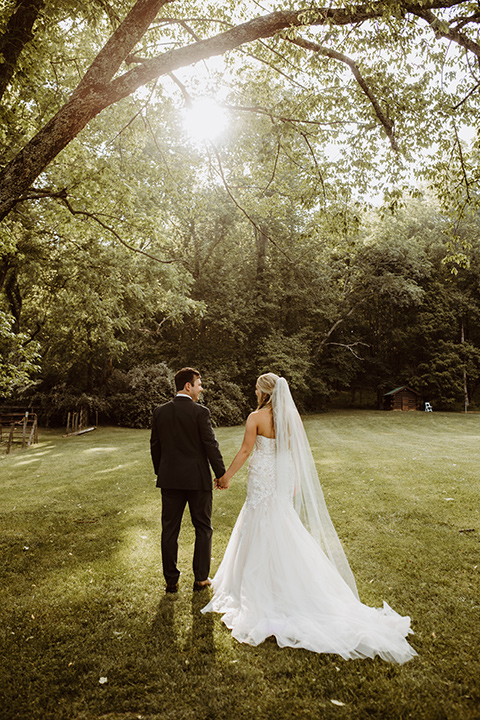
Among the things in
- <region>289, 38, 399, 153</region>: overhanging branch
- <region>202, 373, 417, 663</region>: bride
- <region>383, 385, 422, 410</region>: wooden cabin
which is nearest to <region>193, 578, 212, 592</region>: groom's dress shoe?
<region>202, 373, 417, 663</region>: bride

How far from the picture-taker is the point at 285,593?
4324 millimetres

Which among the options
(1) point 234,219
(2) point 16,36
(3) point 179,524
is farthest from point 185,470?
(1) point 234,219

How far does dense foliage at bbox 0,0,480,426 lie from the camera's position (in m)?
7.00

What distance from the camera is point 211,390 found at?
2597 cm

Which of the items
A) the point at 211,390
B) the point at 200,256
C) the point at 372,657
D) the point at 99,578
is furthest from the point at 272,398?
the point at 200,256

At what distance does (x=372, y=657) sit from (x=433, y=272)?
36461 mm

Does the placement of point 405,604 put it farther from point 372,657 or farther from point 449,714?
point 449,714

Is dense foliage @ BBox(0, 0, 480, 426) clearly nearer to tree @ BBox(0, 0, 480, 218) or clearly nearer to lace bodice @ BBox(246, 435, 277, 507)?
tree @ BBox(0, 0, 480, 218)

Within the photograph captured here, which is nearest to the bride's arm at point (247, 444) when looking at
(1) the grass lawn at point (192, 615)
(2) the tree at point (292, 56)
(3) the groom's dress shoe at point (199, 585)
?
(3) the groom's dress shoe at point (199, 585)

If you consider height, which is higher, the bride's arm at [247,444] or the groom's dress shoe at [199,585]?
the bride's arm at [247,444]

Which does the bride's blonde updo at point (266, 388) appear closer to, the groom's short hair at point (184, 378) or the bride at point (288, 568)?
the bride at point (288, 568)

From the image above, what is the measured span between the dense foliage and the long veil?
365 cm

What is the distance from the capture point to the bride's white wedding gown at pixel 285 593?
3.85 meters

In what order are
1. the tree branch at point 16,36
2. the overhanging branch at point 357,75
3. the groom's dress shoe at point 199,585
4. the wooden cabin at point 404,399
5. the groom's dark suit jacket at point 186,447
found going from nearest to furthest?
the groom's dark suit jacket at point 186,447, the groom's dress shoe at point 199,585, the tree branch at point 16,36, the overhanging branch at point 357,75, the wooden cabin at point 404,399
